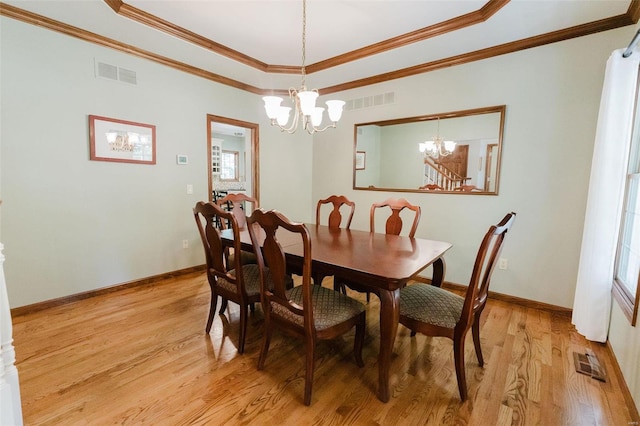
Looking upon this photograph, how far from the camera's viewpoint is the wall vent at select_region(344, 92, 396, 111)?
12.0ft

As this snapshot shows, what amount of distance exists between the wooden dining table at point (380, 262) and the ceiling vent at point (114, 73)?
2.06 metres

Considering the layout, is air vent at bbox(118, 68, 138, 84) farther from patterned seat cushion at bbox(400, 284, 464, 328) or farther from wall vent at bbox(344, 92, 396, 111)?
patterned seat cushion at bbox(400, 284, 464, 328)

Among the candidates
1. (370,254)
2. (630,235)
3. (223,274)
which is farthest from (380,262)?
(630,235)

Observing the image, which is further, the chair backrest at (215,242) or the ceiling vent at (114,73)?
the ceiling vent at (114,73)

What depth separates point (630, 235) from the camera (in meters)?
2.12

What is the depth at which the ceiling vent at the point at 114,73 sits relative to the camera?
2809mm

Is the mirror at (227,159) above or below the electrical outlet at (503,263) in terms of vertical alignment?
above

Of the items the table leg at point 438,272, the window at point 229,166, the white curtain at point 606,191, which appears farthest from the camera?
the window at point 229,166

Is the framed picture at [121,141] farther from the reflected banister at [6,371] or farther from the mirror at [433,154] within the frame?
the mirror at [433,154]

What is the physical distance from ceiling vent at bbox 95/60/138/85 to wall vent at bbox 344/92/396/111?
2586 mm

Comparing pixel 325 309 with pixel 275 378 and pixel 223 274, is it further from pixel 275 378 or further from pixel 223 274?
pixel 223 274

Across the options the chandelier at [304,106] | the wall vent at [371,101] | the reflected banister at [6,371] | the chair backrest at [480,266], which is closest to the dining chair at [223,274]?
the chandelier at [304,106]

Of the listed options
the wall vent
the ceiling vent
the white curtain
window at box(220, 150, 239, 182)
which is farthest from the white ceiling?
window at box(220, 150, 239, 182)

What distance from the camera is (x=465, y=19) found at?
97.3 inches
